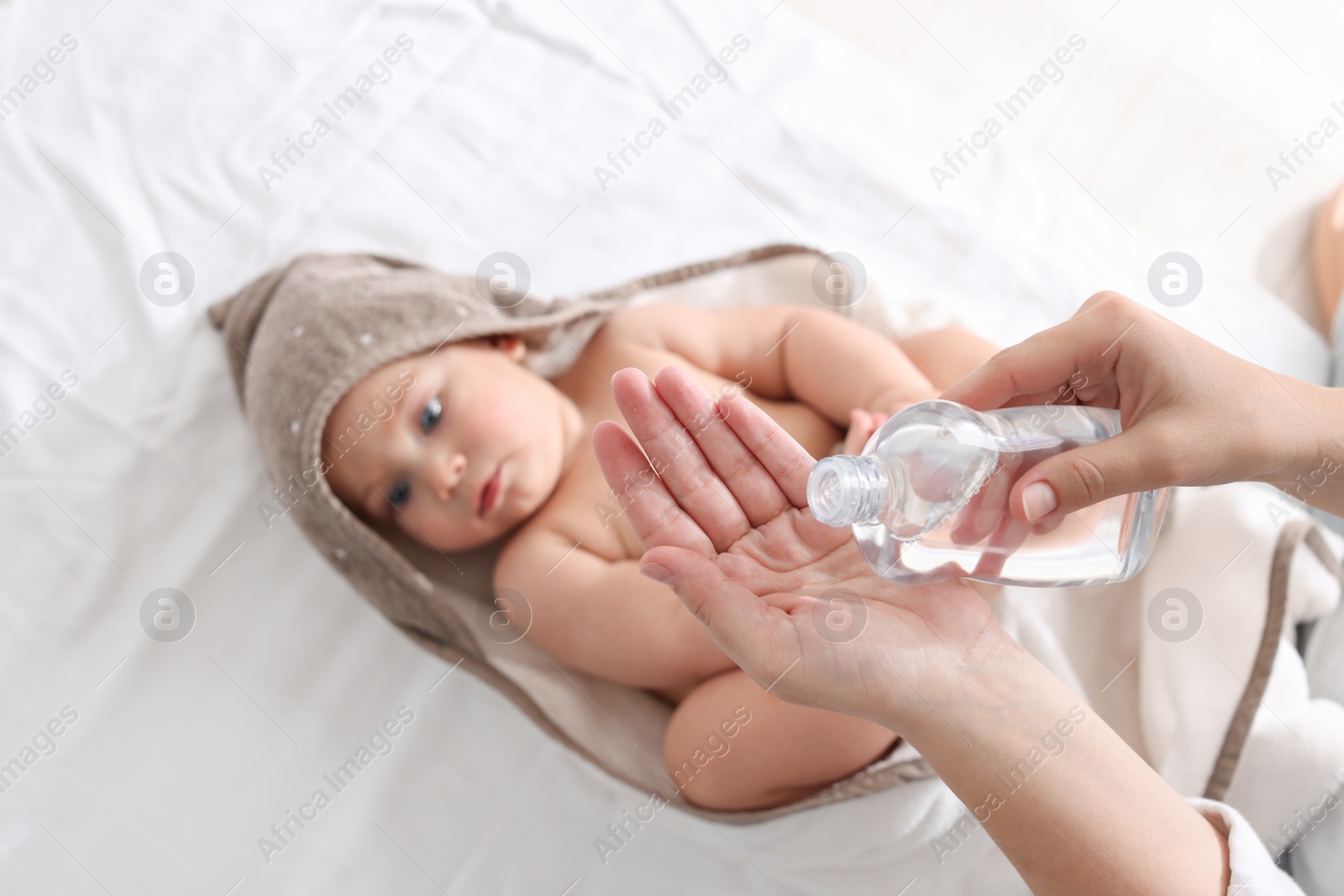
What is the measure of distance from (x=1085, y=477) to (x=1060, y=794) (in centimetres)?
29

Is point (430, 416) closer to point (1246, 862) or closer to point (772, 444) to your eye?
point (772, 444)

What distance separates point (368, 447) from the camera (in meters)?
1.16

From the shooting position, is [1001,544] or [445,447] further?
[445,447]

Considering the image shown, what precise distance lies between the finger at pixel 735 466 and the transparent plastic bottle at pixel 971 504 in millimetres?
122

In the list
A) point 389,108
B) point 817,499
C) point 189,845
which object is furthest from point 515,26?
point 189,845

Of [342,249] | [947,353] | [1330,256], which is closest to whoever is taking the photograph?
[947,353]

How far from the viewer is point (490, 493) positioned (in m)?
1.20

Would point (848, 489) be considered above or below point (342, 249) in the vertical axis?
above

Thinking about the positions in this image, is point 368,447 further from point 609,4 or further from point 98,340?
point 609,4

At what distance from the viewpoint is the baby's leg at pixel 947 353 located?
124cm

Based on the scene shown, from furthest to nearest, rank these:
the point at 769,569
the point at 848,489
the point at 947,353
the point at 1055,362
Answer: the point at 947,353 → the point at 769,569 → the point at 1055,362 → the point at 848,489

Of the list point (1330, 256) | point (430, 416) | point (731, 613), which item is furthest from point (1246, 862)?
point (1330, 256)

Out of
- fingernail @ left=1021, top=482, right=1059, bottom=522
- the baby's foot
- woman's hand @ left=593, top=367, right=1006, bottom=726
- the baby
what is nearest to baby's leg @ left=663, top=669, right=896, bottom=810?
the baby

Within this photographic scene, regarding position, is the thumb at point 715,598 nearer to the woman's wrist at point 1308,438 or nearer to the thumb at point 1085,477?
the thumb at point 1085,477
